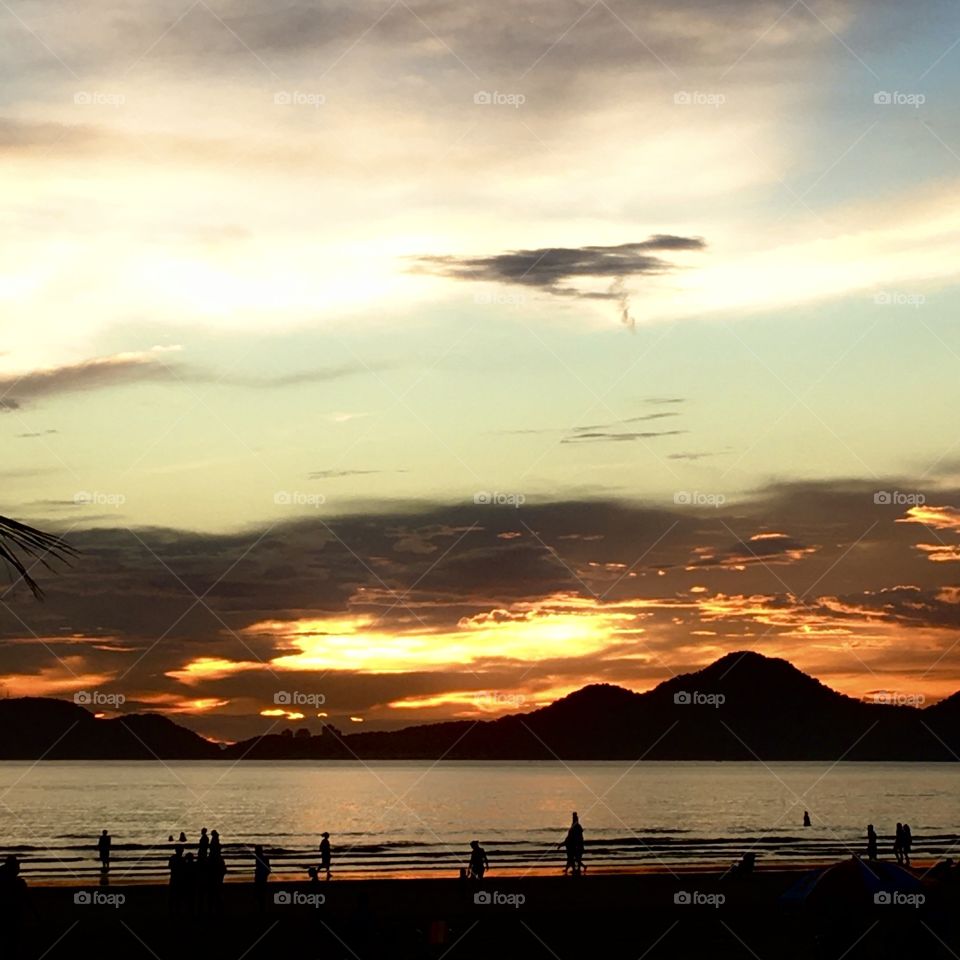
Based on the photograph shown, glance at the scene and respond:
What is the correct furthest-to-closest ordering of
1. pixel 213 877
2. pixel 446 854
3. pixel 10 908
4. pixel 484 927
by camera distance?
pixel 446 854, pixel 213 877, pixel 484 927, pixel 10 908

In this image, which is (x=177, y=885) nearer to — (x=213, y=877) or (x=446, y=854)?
(x=213, y=877)

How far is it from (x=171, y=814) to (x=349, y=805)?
27100 mm

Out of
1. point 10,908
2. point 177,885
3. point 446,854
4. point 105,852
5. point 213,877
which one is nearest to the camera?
point 10,908

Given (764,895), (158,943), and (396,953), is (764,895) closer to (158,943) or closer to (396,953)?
(158,943)

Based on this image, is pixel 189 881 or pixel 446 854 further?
pixel 446 854

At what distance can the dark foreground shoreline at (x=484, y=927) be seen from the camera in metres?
22.0

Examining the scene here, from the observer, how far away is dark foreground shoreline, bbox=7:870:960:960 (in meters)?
22.0

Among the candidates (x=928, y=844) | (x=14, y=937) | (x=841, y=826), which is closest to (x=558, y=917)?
(x=14, y=937)

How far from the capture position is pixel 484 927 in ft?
103

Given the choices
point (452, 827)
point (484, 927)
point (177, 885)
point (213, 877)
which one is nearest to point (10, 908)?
point (177, 885)

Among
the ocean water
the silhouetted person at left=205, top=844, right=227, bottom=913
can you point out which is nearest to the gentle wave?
the ocean water

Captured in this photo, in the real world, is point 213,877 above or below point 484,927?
above

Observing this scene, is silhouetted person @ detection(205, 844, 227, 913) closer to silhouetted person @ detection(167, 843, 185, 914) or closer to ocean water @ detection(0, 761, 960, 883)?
silhouetted person @ detection(167, 843, 185, 914)

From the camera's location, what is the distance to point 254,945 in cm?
2878
